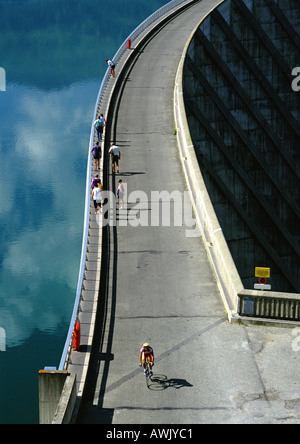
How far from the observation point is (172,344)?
22500 mm

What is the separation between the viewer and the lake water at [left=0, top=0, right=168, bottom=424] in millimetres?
39000

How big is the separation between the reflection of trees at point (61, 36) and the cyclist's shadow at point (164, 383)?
67.0 m

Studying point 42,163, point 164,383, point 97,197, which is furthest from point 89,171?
point 42,163

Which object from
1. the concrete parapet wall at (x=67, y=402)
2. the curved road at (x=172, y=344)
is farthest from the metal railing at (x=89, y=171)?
the concrete parapet wall at (x=67, y=402)

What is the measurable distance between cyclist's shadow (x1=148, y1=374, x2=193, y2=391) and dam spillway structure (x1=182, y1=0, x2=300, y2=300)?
20459 millimetres

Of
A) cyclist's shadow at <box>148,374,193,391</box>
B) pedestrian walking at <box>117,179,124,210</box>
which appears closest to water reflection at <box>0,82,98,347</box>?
pedestrian walking at <box>117,179,124,210</box>

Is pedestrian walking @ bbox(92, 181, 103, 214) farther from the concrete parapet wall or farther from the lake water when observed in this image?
the concrete parapet wall

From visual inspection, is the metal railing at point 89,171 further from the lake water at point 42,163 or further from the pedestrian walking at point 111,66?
the lake water at point 42,163

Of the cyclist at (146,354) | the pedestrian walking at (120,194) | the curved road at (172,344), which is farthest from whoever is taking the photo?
the pedestrian walking at (120,194)

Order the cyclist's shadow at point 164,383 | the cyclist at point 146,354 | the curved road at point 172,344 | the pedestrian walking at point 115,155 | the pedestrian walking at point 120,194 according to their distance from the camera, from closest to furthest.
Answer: the curved road at point 172,344 < the cyclist at point 146,354 < the cyclist's shadow at point 164,383 < the pedestrian walking at point 120,194 < the pedestrian walking at point 115,155

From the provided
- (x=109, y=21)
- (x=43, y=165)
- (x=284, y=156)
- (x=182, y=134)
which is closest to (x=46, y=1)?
(x=109, y=21)

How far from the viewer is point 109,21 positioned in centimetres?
10831

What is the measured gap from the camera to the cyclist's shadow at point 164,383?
67.2ft
